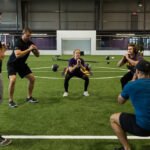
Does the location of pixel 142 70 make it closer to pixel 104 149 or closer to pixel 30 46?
pixel 104 149

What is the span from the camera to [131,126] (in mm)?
5012

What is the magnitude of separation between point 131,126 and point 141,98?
1.56 ft

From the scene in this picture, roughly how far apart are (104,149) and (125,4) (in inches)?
1677

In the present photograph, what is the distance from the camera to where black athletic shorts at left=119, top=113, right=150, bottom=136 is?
4.94m

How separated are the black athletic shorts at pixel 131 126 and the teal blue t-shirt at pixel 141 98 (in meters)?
0.08

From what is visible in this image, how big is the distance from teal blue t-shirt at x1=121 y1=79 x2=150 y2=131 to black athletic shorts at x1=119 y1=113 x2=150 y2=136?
0.27ft

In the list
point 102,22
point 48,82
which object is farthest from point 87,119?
point 102,22

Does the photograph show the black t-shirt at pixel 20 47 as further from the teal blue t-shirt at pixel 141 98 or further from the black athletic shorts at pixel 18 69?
the teal blue t-shirt at pixel 141 98

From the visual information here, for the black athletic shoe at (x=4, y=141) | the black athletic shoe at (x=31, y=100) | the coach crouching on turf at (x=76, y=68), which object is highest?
the coach crouching on turf at (x=76, y=68)

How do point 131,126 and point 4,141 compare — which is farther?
point 4,141

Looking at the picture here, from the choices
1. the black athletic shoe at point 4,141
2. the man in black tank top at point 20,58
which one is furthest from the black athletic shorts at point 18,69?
the black athletic shoe at point 4,141

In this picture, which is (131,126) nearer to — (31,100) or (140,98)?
(140,98)

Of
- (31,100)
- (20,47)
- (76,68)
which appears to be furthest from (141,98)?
(76,68)

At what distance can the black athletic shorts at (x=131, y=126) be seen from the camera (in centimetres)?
494
